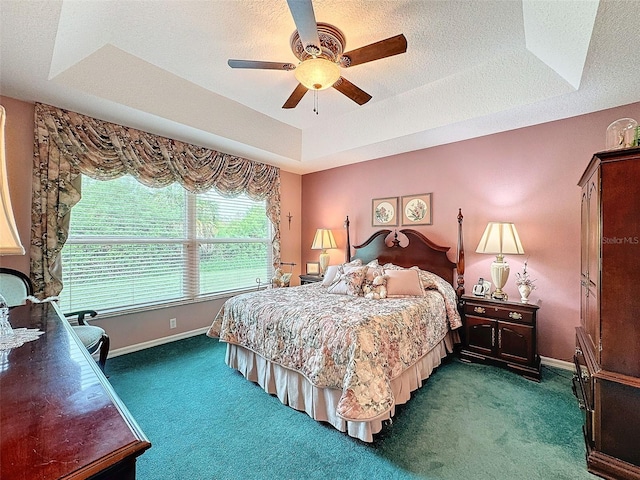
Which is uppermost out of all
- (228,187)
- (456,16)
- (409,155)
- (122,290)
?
(456,16)

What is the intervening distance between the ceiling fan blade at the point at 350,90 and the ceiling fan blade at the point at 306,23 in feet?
1.45

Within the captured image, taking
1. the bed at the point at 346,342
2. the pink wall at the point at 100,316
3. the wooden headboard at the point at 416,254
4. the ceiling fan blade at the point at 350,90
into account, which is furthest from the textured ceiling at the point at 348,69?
the bed at the point at 346,342

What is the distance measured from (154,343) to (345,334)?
9.33 ft

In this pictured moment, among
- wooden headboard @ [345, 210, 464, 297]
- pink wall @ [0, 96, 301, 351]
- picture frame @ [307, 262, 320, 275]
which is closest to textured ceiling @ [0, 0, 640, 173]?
pink wall @ [0, 96, 301, 351]

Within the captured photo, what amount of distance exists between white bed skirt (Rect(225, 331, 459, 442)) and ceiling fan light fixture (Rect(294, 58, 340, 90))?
228 cm

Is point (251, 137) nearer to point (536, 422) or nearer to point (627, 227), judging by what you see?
point (627, 227)

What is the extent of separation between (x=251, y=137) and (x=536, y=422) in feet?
13.4

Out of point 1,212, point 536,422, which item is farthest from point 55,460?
point 536,422

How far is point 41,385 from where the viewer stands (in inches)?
35.0

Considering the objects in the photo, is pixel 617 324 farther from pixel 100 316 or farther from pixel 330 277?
pixel 100 316

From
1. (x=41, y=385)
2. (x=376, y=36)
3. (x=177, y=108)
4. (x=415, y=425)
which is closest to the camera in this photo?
(x=41, y=385)

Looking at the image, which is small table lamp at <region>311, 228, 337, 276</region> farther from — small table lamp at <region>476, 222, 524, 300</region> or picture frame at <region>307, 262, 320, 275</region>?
small table lamp at <region>476, 222, 524, 300</region>

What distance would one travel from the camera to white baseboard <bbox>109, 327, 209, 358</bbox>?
→ 131 inches

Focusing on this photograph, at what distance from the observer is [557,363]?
3006 millimetres
